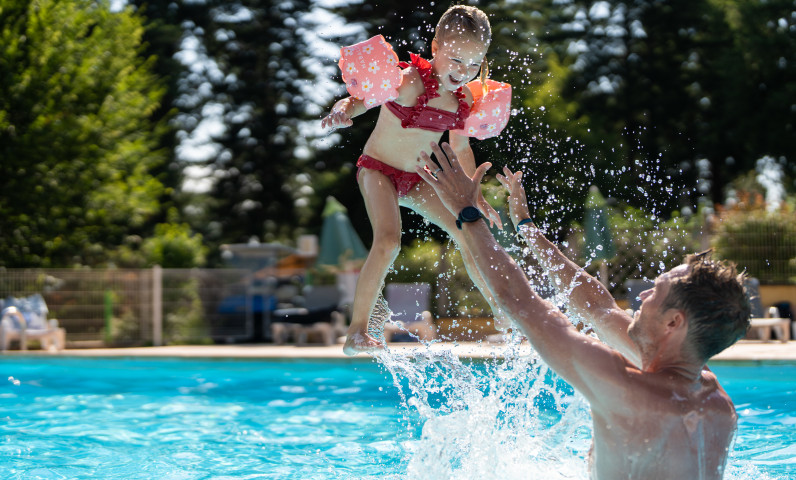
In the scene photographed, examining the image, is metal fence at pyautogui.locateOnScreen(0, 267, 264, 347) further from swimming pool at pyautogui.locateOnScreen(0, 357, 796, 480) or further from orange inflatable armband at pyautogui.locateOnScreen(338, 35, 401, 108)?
orange inflatable armband at pyautogui.locateOnScreen(338, 35, 401, 108)

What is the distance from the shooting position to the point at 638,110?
2523 centimetres

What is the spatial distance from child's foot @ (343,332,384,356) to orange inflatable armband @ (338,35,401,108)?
3.22ft

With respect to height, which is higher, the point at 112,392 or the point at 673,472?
the point at 673,472

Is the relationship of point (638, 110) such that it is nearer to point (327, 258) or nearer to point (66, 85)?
point (327, 258)

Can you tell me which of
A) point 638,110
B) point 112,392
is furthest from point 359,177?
point 638,110

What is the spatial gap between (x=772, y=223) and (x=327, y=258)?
724cm

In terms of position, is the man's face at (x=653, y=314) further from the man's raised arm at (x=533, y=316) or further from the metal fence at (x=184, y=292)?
the metal fence at (x=184, y=292)

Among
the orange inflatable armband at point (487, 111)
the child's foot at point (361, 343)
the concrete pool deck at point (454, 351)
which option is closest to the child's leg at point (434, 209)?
the orange inflatable armband at point (487, 111)

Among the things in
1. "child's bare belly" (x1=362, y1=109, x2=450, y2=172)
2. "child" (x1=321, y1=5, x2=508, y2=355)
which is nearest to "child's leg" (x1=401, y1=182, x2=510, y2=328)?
"child" (x1=321, y1=5, x2=508, y2=355)

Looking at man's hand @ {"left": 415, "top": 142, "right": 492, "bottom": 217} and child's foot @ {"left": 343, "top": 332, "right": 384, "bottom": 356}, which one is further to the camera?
child's foot @ {"left": 343, "top": 332, "right": 384, "bottom": 356}

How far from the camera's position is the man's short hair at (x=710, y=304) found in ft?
6.50

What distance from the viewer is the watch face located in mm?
2133

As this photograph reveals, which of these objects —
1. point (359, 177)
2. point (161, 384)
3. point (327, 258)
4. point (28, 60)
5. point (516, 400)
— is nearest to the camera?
point (359, 177)

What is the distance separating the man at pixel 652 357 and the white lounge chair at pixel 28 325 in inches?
410
